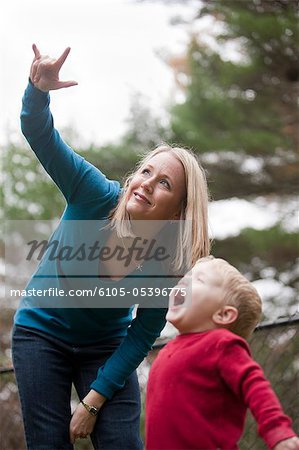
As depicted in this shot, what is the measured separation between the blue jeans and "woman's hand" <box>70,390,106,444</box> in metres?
0.03

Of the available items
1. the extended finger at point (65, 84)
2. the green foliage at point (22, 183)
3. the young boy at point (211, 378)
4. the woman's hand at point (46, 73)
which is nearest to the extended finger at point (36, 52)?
the woman's hand at point (46, 73)

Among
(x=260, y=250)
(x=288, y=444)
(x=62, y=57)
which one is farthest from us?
(x=260, y=250)

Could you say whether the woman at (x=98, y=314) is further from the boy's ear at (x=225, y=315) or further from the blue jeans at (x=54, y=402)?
the boy's ear at (x=225, y=315)

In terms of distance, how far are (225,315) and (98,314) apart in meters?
0.63

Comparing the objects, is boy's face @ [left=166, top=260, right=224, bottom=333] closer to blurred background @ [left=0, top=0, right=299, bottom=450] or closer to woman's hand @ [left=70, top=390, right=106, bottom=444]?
woman's hand @ [left=70, top=390, right=106, bottom=444]

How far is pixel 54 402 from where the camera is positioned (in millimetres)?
2453

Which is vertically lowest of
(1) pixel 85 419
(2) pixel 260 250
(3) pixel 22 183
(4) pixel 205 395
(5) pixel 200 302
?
(3) pixel 22 183

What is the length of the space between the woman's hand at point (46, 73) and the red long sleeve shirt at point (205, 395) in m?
0.91

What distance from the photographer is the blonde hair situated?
247cm

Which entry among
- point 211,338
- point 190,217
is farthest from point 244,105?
point 211,338

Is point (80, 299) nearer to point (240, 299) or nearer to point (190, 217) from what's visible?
point (190, 217)

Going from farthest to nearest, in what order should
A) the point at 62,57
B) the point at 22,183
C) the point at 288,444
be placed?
1. the point at 22,183
2. the point at 62,57
3. the point at 288,444

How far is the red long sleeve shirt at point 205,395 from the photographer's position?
1893 millimetres

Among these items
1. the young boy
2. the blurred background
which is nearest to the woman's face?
the young boy
